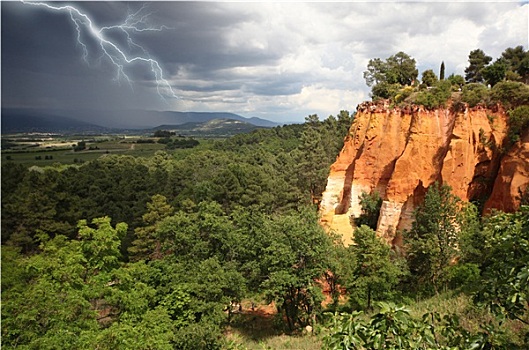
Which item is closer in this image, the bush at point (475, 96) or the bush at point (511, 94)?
the bush at point (511, 94)

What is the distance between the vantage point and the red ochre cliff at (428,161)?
23219 mm

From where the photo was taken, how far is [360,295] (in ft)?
70.2

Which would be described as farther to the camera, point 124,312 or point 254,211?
point 254,211

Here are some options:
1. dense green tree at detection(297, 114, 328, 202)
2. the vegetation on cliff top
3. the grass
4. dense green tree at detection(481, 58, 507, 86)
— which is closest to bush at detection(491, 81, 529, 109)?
the vegetation on cliff top

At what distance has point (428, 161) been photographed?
26234 mm

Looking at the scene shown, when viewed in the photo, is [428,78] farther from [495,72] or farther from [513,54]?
[513,54]

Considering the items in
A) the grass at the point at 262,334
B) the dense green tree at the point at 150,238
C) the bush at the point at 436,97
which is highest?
the bush at the point at 436,97

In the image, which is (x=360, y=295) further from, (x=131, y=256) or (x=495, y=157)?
(x=131, y=256)

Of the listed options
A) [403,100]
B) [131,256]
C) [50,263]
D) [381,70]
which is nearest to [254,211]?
[131,256]

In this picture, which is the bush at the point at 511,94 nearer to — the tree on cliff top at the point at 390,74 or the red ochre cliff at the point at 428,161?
the red ochre cliff at the point at 428,161

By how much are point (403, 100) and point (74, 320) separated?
29821 mm

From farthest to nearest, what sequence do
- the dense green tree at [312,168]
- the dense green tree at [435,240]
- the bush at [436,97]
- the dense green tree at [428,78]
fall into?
the dense green tree at [312,168]
the dense green tree at [428,78]
the bush at [436,97]
the dense green tree at [435,240]

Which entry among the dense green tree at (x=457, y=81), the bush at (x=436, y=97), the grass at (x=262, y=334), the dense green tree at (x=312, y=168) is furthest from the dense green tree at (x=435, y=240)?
the dense green tree at (x=312, y=168)

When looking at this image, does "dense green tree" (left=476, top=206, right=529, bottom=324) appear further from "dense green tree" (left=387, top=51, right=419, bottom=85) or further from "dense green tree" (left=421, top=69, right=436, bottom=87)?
"dense green tree" (left=387, top=51, right=419, bottom=85)
